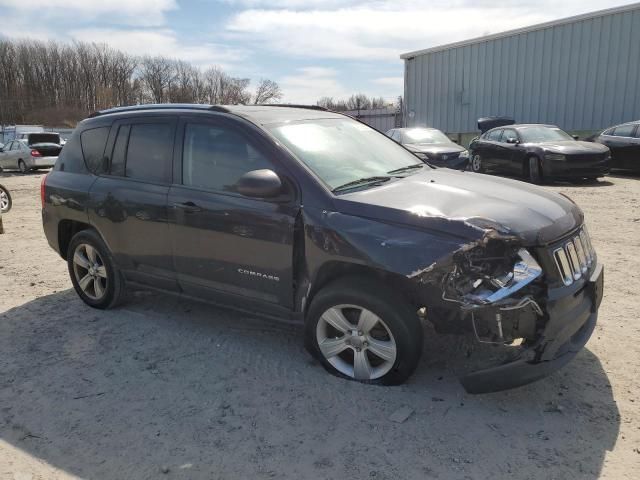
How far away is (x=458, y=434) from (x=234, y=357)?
169 centimetres

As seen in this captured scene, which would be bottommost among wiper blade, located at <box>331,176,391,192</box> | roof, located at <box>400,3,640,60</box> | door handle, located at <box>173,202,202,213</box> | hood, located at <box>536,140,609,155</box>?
hood, located at <box>536,140,609,155</box>

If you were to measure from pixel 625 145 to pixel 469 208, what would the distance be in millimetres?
12163

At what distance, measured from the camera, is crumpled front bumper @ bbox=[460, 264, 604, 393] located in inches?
108

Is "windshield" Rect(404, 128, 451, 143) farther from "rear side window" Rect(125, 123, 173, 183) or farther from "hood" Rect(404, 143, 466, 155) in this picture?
"rear side window" Rect(125, 123, 173, 183)

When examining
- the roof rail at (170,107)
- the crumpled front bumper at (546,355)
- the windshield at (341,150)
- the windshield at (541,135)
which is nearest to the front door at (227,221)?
the roof rail at (170,107)

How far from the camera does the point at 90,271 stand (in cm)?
475

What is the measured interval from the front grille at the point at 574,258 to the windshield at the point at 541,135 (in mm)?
10438

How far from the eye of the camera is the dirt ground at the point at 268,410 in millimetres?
2572

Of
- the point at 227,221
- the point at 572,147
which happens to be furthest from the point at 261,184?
the point at 572,147

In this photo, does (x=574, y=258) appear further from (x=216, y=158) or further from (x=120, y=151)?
(x=120, y=151)

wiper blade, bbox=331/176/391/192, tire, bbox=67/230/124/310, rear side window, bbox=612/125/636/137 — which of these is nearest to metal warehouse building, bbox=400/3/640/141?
rear side window, bbox=612/125/636/137

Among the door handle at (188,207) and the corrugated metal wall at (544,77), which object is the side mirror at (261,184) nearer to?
the door handle at (188,207)

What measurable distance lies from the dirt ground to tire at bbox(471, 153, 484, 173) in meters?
10.5

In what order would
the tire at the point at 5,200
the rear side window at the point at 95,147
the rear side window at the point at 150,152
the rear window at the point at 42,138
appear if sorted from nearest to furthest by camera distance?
the rear side window at the point at 150,152 < the rear side window at the point at 95,147 < the tire at the point at 5,200 < the rear window at the point at 42,138
